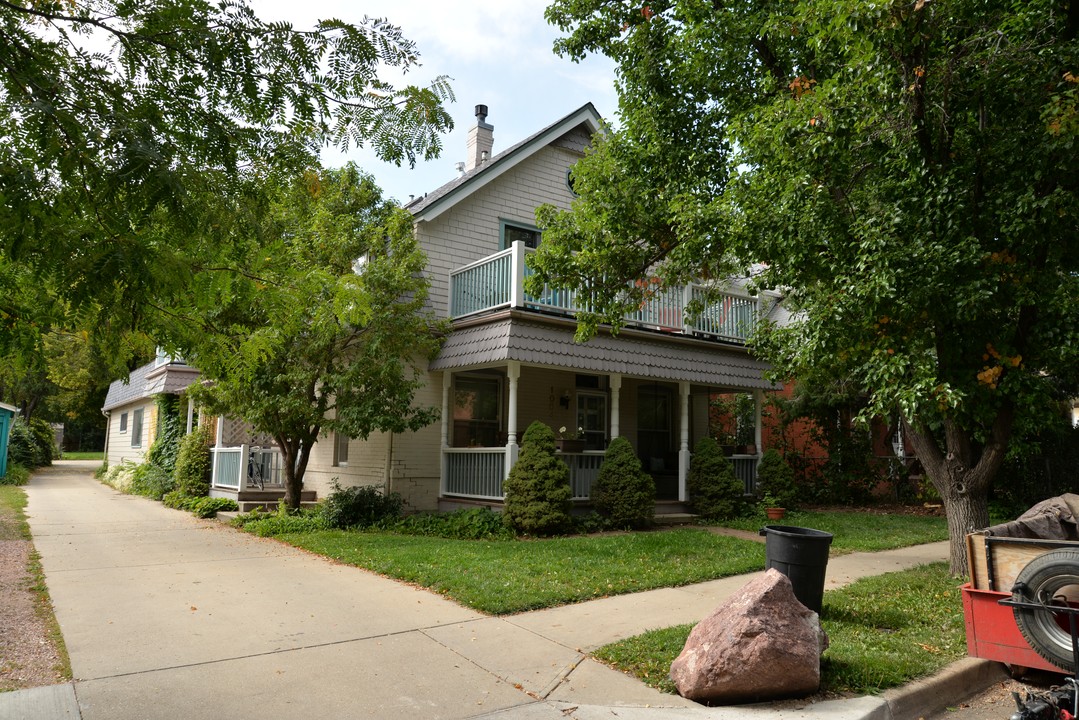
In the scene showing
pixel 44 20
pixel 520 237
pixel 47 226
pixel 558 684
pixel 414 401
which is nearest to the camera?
pixel 47 226

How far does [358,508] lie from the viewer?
1291 centimetres

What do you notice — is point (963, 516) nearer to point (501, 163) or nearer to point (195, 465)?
point (501, 163)

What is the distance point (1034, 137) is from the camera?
721 centimetres

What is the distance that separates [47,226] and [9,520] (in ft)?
43.0

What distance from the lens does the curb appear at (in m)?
4.82

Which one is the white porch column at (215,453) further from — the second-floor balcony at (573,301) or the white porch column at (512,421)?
the white porch column at (512,421)

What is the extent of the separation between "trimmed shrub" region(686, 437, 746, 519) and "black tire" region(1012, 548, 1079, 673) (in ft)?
31.1

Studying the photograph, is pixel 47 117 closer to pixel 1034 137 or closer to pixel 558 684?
pixel 558 684

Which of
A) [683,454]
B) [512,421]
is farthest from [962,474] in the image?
[512,421]

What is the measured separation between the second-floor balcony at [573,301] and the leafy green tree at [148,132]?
7003 millimetres

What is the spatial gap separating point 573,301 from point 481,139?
28.9ft

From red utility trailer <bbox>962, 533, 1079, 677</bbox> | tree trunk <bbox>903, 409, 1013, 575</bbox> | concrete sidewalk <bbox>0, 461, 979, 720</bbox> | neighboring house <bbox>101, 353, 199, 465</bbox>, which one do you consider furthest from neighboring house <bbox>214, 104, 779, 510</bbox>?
red utility trailer <bbox>962, 533, 1079, 677</bbox>

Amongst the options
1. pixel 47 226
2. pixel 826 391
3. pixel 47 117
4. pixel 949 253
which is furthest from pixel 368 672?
pixel 826 391

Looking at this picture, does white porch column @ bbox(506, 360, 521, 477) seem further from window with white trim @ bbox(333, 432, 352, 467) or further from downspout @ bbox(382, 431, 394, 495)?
window with white trim @ bbox(333, 432, 352, 467)
